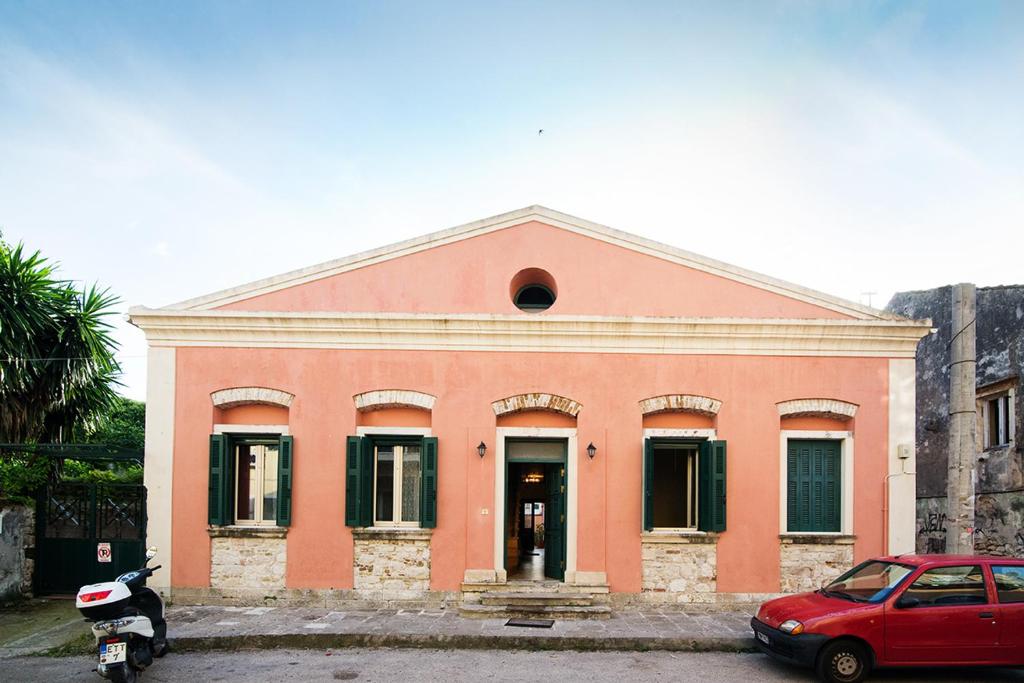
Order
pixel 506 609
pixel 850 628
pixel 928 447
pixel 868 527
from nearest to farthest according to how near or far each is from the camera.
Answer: pixel 850 628, pixel 506 609, pixel 868 527, pixel 928 447

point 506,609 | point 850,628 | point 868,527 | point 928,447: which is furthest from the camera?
point 928,447

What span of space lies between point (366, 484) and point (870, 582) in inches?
279

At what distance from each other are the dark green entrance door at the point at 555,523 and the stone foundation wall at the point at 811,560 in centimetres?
343

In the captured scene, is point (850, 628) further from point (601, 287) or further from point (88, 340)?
point (88, 340)

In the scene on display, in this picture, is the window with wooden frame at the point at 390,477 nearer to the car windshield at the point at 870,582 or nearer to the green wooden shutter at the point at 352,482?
the green wooden shutter at the point at 352,482

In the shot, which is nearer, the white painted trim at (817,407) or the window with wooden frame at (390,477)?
the window with wooden frame at (390,477)

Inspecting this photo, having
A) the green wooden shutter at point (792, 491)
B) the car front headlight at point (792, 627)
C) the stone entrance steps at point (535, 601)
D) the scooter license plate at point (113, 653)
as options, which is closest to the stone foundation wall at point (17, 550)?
the scooter license plate at point (113, 653)

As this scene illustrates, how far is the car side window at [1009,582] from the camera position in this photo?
313 inches

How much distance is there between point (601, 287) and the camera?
11406 mm

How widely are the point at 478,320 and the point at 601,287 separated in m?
2.05

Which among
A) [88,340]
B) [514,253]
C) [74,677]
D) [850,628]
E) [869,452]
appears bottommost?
[74,677]

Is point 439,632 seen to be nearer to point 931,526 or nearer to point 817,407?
point 817,407

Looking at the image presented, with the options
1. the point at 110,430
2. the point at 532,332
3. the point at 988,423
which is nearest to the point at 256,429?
the point at 532,332

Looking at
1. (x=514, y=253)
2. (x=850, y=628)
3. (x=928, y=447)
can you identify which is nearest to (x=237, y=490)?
(x=514, y=253)
